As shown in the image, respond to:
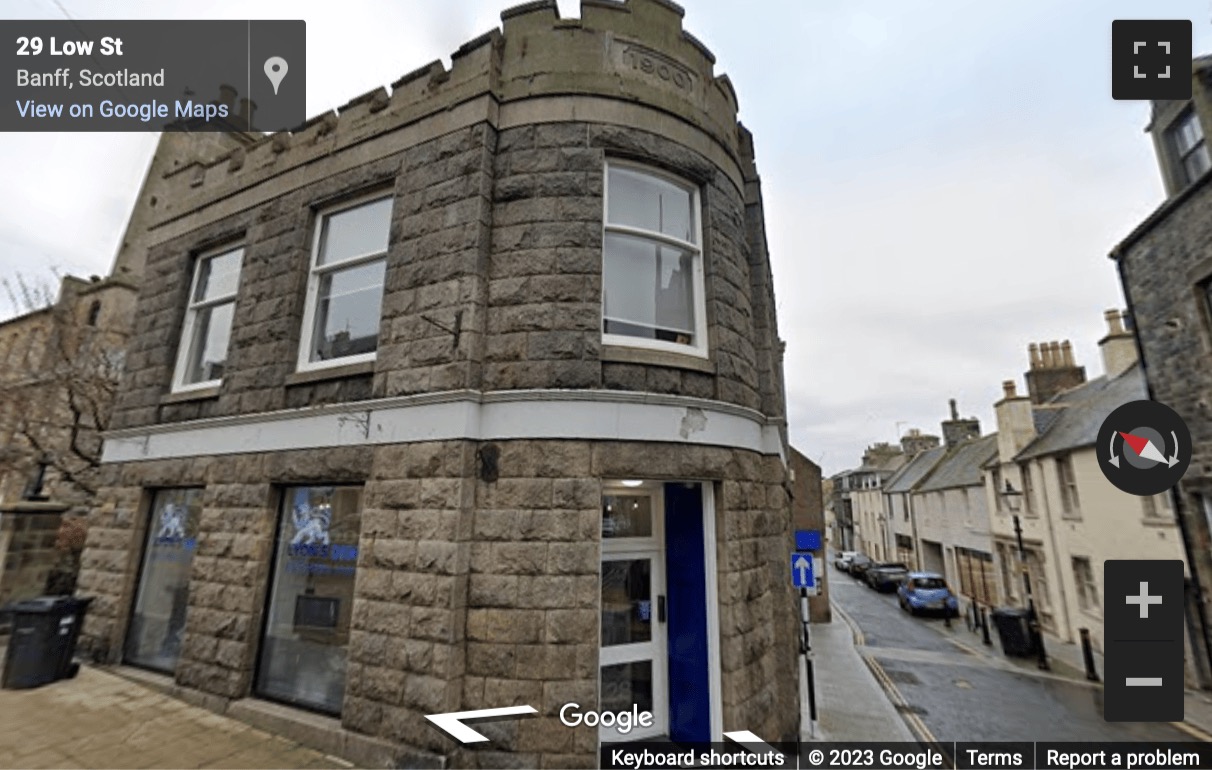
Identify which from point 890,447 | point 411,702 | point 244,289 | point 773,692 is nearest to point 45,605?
point 244,289

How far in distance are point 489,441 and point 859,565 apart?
39.4m

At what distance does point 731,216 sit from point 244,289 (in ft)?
21.7

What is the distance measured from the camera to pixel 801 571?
7730 mm

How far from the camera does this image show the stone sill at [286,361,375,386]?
5592mm

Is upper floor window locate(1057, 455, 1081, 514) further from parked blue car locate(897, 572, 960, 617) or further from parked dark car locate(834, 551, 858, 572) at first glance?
parked dark car locate(834, 551, 858, 572)

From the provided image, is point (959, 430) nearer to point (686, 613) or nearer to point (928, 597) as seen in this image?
point (928, 597)

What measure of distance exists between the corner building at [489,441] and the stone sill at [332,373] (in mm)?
43

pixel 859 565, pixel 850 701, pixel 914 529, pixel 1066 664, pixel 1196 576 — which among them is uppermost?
pixel 1196 576

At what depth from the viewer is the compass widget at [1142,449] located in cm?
745

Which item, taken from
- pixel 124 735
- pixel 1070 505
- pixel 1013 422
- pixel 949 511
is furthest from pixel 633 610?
pixel 949 511

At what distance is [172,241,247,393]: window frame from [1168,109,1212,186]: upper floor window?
16187 mm

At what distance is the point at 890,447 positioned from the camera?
56.5 metres

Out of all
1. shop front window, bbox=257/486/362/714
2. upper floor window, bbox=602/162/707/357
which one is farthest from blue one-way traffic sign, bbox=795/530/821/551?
shop front window, bbox=257/486/362/714
